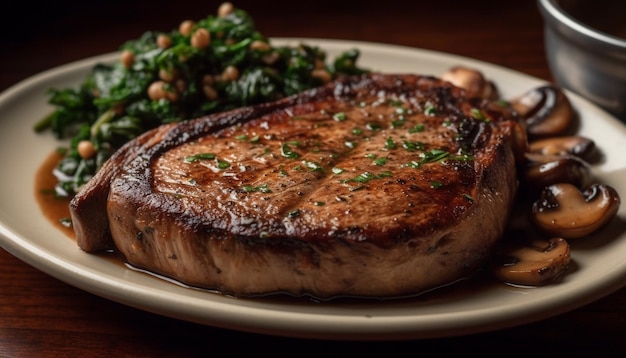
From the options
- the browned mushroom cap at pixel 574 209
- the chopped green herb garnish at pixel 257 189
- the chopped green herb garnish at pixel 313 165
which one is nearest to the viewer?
the chopped green herb garnish at pixel 257 189

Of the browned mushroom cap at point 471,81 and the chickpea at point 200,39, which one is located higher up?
the chickpea at point 200,39

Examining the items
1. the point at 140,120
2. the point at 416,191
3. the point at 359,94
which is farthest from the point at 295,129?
the point at 140,120

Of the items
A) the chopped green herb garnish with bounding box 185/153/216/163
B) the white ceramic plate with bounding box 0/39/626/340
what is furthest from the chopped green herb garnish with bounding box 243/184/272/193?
the white ceramic plate with bounding box 0/39/626/340

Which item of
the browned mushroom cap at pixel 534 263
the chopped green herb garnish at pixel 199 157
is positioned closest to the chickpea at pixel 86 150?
the chopped green herb garnish at pixel 199 157

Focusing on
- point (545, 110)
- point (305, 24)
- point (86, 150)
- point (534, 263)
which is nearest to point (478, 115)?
point (545, 110)

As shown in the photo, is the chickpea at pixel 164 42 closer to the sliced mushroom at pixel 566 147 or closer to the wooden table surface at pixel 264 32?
the wooden table surface at pixel 264 32

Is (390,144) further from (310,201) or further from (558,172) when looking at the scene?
(558,172)
